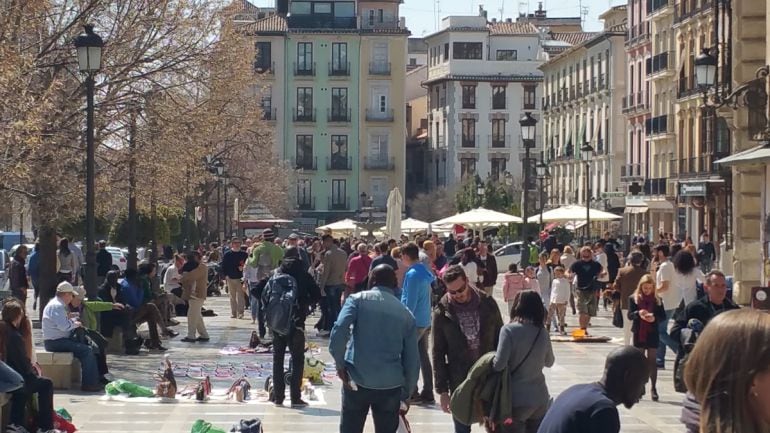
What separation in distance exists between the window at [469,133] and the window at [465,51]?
483cm

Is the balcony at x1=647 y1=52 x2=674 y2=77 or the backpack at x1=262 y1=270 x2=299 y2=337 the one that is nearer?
the backpack at x1=262 y1=270 x2=299 y2=337

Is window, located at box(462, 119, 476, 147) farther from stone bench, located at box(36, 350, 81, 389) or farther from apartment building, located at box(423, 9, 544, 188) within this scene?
stone bench, located at box(36, 350, 81, 389)

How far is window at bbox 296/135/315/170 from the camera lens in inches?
3893

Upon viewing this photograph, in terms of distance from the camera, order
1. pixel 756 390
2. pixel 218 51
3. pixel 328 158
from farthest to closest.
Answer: pixel 328 158
pixel 218 51
pixel 756 390

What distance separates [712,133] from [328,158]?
44.3 m

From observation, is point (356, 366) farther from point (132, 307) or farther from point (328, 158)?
point (328, 158)

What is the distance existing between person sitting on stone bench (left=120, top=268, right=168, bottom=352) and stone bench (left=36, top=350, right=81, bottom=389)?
4.56 meters

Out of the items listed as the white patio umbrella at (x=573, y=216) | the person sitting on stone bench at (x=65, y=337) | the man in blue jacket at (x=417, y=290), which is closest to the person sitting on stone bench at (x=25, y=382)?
the person sitting on stone bench at (x=65, y=337)

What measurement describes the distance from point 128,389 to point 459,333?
6156mm

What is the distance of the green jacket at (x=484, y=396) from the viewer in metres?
9.55

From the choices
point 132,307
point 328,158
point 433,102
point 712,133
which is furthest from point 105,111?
point 433,102

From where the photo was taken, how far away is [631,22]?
78312 millimetres

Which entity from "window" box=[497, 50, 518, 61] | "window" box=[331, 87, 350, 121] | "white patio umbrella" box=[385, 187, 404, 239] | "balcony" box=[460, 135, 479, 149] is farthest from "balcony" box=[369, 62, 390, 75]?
"white patio umbrella" box=[385, 187, 404, 239]

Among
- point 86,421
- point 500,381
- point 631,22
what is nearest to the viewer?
point 500,381
